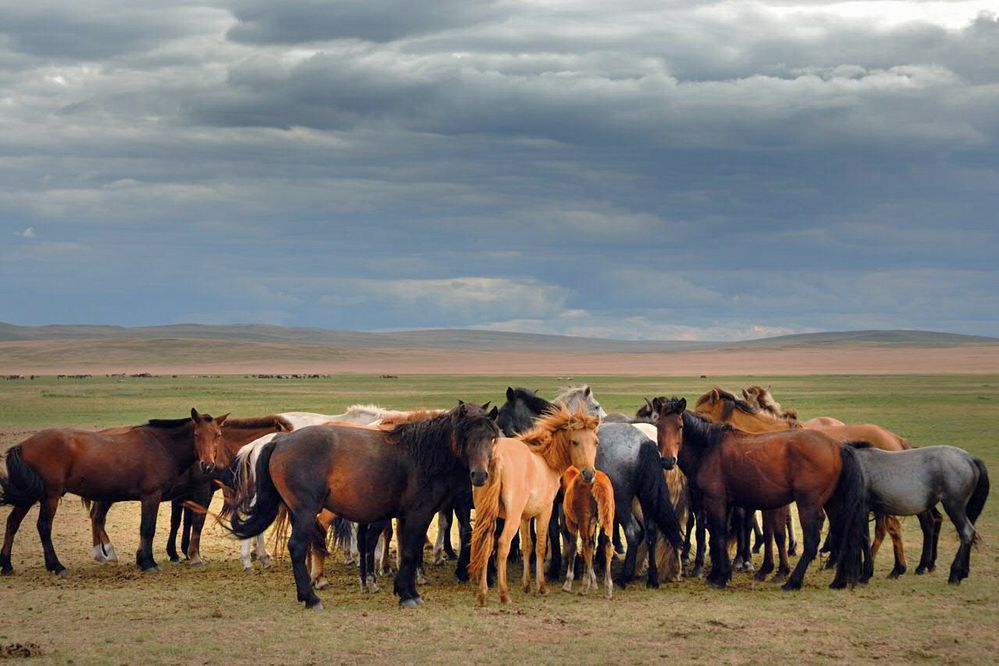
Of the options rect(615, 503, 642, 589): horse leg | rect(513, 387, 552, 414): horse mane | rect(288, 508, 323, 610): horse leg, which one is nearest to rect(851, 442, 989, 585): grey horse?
rect(615, 503, 642, 589): horse leg

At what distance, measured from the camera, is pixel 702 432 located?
12.0m

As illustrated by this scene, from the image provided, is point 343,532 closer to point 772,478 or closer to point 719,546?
point 719,546

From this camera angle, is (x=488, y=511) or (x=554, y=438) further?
(x=554, y=438)

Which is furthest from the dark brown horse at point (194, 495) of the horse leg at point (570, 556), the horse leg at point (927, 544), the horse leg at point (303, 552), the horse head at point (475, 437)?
the horse leg at point (927, 544)

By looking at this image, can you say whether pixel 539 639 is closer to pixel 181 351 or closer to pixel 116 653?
pixel 116 653

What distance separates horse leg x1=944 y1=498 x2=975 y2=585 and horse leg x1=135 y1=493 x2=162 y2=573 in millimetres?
8516

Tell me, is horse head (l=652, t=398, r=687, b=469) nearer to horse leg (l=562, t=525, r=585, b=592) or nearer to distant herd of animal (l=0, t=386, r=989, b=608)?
distant herd of animal (l=0, t=386, r=989, b=608)

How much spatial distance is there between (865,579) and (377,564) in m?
5.30

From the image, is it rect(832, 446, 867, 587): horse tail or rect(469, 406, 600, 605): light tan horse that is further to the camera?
rect(832, 446, 867, 587): horse tail

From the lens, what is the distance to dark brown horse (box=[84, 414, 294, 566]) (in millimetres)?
12953

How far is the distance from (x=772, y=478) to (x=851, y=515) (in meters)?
0.85

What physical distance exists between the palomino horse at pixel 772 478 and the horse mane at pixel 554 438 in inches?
44.2

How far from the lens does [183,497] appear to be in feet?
43.3

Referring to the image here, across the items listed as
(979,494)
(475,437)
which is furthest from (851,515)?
(475,437)
